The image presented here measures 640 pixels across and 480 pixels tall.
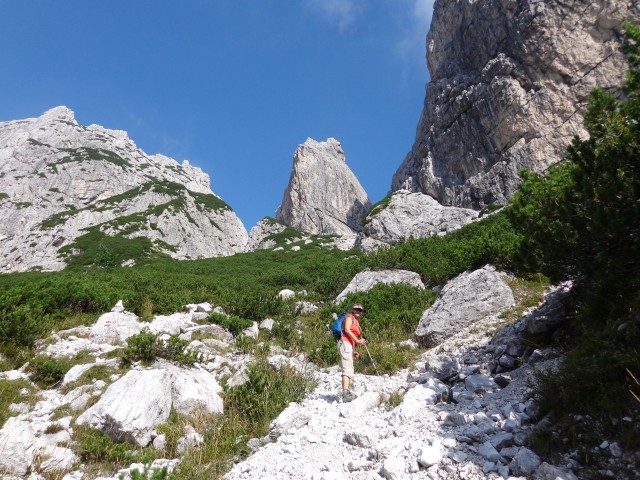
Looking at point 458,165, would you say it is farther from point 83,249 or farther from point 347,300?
point 83,249

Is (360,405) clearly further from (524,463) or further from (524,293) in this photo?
(524,293)

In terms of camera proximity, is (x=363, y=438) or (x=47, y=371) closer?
(x=363, y=438)

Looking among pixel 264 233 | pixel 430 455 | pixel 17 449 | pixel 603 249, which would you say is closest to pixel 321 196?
pixel 264 233

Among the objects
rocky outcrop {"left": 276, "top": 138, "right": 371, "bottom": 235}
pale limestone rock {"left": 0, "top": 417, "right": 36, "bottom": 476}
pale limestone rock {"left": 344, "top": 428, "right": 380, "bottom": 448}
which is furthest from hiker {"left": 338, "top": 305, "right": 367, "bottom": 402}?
rocky outcrop {"left": 276, "top": 138, "right": 371, "bottom": 235}

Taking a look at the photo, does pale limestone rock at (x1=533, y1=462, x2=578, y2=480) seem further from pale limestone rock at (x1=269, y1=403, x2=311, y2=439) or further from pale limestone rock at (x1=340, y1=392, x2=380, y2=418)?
pale limestone rock at (x1=269, y1=403, x2=311, y2=439)

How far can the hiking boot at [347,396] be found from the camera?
6.81m

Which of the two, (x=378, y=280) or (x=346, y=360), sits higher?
(x=378, y=280)

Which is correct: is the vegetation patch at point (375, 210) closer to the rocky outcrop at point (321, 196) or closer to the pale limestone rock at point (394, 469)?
the rocky outcrop at point (321, 196)

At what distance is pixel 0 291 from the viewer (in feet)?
36.8

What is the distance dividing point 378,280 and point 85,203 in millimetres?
91344

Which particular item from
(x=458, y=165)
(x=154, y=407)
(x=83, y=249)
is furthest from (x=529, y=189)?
(x=83, y=249)

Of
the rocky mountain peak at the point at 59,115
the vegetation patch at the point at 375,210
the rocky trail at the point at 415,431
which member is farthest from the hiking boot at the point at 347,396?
the rocky mountain peak at the point at 59,115

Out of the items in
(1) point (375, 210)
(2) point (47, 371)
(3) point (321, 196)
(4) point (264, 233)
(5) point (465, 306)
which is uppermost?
(3) point (321, 196)

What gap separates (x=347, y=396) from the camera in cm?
685
